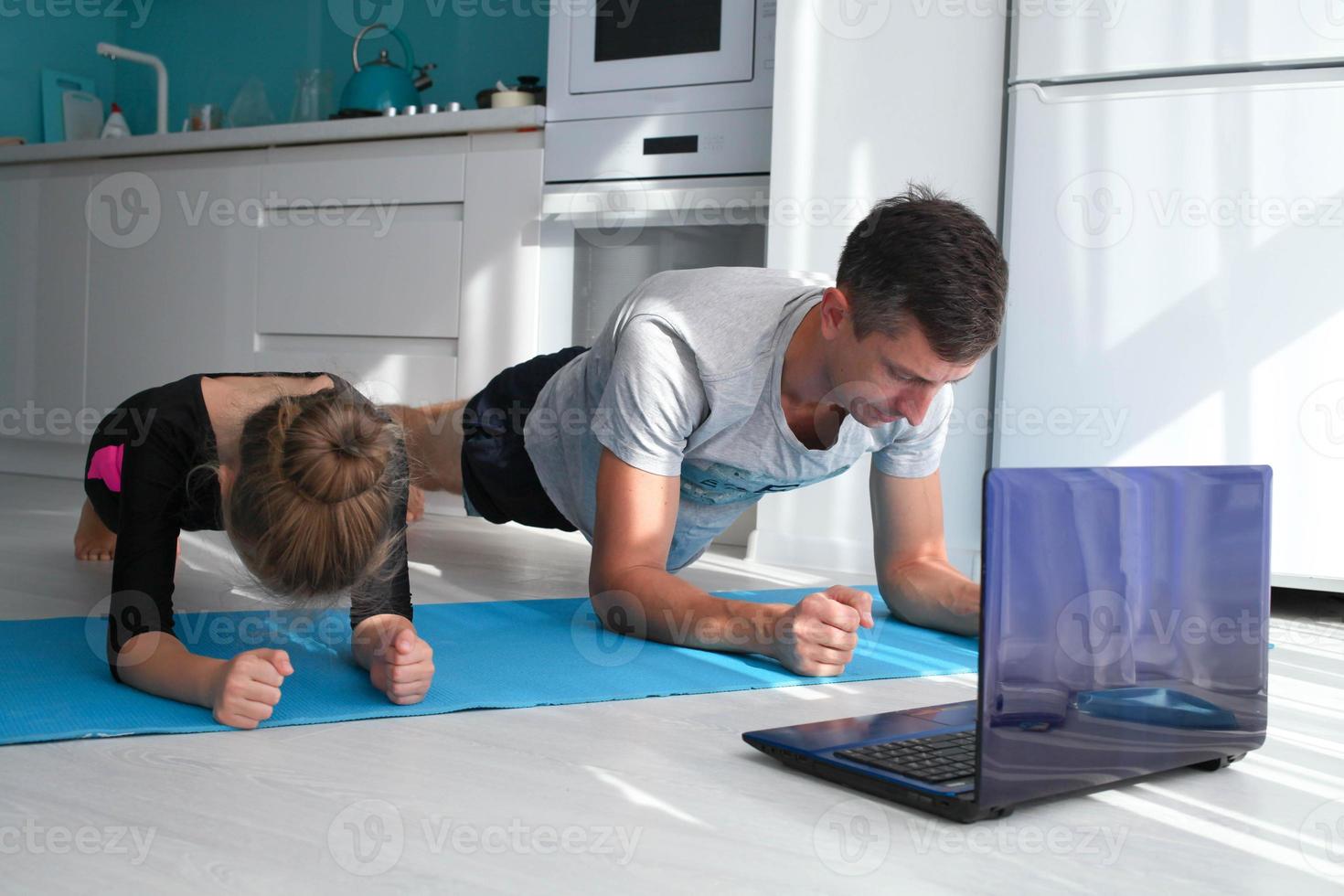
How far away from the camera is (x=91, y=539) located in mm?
2207

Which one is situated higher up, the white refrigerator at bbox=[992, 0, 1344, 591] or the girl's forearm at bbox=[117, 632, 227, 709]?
the white refrigerator at bbox=[992, 0, 1344, 591]

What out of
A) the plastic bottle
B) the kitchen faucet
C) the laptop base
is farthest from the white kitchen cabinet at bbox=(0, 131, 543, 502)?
the laptop base

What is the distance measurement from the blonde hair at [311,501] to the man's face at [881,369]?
49 centimetres

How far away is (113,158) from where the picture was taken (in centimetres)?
367

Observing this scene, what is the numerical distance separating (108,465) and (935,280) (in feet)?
3.89

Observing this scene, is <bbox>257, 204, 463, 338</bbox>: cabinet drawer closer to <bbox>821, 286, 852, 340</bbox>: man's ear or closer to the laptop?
<bbox>821, 286, 852, 340</bbox>: man's ear

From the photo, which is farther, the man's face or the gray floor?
the man's face

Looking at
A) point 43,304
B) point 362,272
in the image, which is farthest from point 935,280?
point 43,304

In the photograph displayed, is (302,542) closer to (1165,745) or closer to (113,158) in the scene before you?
(1165,745)

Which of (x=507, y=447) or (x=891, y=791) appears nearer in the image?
(x=891, y=791)

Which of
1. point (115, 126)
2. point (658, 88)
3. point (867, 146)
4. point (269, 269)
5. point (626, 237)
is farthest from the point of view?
point (115, 126)

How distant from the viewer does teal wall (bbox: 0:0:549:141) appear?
3.69m

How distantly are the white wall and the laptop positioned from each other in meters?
1.31

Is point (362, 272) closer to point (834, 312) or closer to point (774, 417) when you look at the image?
point (774, 417)
